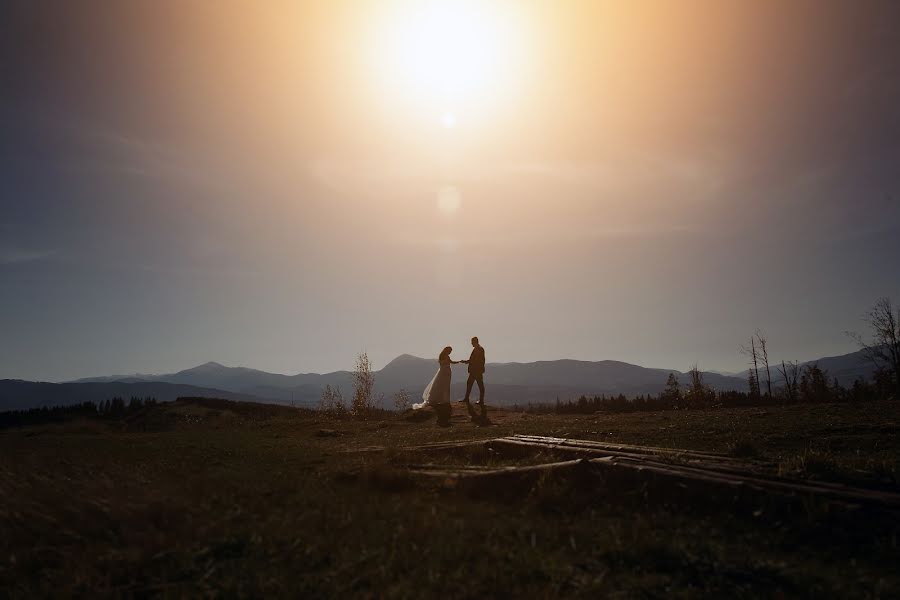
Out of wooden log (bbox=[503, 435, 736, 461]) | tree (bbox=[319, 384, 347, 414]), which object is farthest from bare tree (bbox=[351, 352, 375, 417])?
wooden log (bbox=[503, 435, 736, 461])

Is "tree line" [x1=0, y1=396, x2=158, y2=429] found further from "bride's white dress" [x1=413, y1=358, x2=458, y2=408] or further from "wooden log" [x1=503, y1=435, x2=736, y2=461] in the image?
"wooden log" [x1=503, y1=435, x2=736, y2=461]

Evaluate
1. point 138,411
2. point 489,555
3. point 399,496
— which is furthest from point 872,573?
point 138,411

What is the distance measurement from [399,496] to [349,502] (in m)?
0.62

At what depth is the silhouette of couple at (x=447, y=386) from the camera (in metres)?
19.4

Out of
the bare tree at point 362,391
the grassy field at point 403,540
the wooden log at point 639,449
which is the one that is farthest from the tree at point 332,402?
the grassy field at point 403,540

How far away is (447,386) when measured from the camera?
2223cm

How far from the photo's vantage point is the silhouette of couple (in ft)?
63.6

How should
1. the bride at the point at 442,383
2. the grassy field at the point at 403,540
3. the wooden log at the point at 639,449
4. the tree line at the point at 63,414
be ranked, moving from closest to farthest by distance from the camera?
1. the grassy field at the point at 403,540
2. the wooden log at the point at 639,449
3. the bride at the point at 442,383
4. the tree line at the point at 63,414

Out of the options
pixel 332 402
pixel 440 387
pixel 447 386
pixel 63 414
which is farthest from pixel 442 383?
pixel 63 414

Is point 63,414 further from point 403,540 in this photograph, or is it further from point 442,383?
point 403,540

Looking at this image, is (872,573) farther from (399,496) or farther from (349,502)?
(349,502)

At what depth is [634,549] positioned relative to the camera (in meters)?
4.16

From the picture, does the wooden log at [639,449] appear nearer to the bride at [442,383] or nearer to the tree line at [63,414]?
the bride at [442,383]

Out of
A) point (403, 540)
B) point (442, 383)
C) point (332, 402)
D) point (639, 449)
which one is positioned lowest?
point (403, 540)
